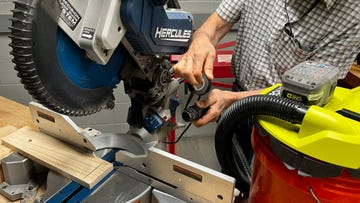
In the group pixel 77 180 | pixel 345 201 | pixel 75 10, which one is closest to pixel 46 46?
pixel 75 10

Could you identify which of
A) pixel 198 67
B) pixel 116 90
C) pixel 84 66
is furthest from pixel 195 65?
pixel 116 90

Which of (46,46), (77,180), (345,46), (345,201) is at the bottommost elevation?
(77,180)

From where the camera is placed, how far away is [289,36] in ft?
3.82

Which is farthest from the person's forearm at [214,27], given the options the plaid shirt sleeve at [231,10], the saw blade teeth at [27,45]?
the saw blade teeth at [27,45]

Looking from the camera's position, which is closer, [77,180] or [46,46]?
[46,46]

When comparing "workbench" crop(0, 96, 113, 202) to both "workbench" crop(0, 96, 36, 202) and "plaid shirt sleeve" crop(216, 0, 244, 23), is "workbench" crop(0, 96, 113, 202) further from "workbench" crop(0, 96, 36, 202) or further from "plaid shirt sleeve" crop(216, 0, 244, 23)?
"plaid shirt sleeve" crop(216, 0, 244, 23)

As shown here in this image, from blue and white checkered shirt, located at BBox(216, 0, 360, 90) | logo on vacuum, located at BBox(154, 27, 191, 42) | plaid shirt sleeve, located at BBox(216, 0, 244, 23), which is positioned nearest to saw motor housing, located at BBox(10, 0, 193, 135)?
logo on vacuum, located at BBox(154, 27, 191, 42)

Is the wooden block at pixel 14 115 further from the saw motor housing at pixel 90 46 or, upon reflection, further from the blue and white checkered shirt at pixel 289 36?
the blue and white checkered shirt at pixel 289 36

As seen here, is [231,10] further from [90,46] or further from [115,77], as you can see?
[90,46]

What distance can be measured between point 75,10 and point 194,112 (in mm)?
500

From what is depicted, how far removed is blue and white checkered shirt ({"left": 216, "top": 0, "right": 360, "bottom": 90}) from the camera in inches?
42.9

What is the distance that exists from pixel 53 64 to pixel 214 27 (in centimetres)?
92

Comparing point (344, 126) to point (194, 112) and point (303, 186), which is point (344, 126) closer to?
point (303, 186)

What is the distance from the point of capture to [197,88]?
0.95 m
